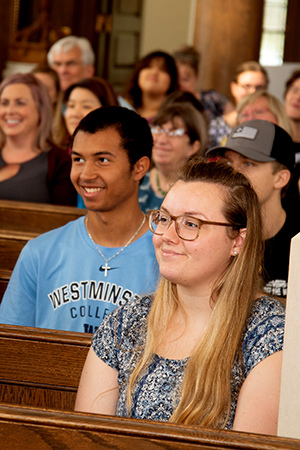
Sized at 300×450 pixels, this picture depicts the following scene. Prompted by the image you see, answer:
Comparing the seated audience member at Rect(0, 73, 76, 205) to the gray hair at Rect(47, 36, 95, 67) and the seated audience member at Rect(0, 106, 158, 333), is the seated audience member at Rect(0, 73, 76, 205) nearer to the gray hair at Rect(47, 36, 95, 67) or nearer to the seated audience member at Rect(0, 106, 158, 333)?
the seated audience member at Rect(0, 106, 158, 333)

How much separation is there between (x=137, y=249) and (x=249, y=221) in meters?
0.65

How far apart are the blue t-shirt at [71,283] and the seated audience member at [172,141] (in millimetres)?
1170

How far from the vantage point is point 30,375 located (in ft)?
5.04

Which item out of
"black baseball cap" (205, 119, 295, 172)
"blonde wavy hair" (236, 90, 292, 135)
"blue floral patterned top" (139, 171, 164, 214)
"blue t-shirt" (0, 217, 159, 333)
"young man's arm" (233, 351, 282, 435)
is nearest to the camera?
"young man's arm" (233, 351, 282, 435)

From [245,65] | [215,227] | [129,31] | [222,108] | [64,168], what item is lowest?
[215,227]

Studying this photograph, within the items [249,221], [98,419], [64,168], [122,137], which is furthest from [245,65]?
[98,419]

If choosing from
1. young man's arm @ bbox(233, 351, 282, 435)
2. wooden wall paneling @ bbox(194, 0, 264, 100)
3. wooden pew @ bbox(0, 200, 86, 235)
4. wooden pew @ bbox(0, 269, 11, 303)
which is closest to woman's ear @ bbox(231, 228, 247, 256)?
young man's arm @ bbox(233, 351, 282, 435)

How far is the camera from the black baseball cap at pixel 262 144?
93.7 inches

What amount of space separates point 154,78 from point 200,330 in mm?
3166

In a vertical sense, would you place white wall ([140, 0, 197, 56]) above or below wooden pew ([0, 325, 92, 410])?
above

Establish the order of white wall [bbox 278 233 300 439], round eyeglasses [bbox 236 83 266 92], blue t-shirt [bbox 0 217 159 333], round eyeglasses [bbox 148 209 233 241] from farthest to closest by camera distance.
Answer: round eyeglasses [bbox 236 83 266 92] → blue t-shirt [bbox 0 217 159 333] → round eyeglasses [bbox 148 209 233 241] → white wall [bbox 278 233 300 439]

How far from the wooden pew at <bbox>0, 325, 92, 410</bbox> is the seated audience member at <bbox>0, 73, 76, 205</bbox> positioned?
5.25 feet

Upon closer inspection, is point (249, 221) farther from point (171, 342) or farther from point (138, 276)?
point (138, 276)

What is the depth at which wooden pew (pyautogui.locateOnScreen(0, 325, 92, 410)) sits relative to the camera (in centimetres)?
151
